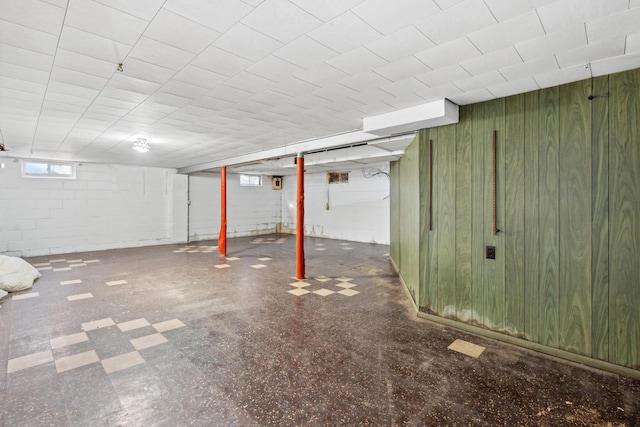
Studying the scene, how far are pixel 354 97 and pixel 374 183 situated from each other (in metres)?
6.47

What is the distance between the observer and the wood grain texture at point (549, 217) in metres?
2.67

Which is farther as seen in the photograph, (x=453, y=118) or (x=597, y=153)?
(x=453, y=118)

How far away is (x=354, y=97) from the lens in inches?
117

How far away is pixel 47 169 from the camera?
293 inches

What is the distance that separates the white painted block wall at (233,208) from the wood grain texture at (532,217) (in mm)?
9374

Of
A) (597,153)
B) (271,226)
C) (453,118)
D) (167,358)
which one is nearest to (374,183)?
(271,226)

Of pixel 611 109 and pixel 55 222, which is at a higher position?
pixel 611 109

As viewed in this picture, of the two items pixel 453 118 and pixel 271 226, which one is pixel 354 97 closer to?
pixel 453 118

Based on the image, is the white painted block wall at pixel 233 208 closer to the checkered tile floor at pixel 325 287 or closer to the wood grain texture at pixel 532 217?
the checkered tile floor at pixel 325 287

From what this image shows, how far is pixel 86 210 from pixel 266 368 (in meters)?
8.04

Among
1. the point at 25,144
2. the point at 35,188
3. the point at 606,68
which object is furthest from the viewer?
the point at 35,188

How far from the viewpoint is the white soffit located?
303 centimetres

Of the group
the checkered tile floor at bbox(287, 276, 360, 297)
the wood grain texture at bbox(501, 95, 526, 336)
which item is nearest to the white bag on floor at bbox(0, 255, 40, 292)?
the checkered tile floor at bbox(287, 276, 360, 297)

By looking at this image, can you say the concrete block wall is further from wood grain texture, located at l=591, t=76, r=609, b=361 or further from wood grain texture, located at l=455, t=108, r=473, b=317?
wood grain texture, located at l=591, t=76, r=609, b=361
